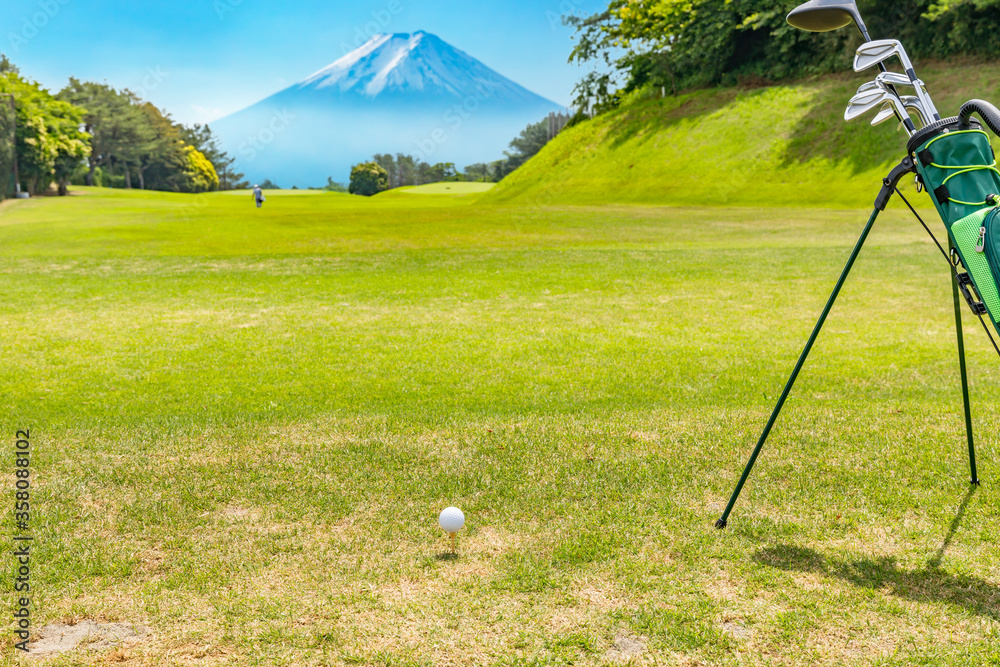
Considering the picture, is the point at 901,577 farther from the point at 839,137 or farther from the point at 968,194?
the point at 839,137

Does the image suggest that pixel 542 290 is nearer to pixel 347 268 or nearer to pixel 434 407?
pixel 347 268

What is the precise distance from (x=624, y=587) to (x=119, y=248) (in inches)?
1038

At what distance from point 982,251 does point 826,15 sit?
1841 millimetres

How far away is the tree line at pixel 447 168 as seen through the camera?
125869 mm

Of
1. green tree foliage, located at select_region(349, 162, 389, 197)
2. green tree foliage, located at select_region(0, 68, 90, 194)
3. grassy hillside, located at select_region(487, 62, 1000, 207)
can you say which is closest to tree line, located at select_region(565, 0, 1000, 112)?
grassy hillside, located at select_region(487, 62, 1000, 207)

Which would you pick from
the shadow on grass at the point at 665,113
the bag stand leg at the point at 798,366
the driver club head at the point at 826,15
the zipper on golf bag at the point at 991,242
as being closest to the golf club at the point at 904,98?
the driver club head at the point at 826,15

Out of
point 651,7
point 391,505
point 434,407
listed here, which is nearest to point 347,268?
point 434,407

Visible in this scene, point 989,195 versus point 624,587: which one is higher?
point 989,195

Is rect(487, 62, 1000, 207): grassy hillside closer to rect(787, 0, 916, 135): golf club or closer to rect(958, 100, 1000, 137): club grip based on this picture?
rect(787, 0, 916, 135): golf club

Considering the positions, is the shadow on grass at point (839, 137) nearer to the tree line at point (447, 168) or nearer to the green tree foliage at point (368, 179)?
the tree line at point (447, 168)

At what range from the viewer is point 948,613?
13.8ft

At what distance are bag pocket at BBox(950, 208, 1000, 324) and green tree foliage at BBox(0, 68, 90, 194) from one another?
7513 centimetres

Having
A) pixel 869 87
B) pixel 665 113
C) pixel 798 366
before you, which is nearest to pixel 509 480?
pixel 798 366

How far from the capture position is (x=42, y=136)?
229ft
